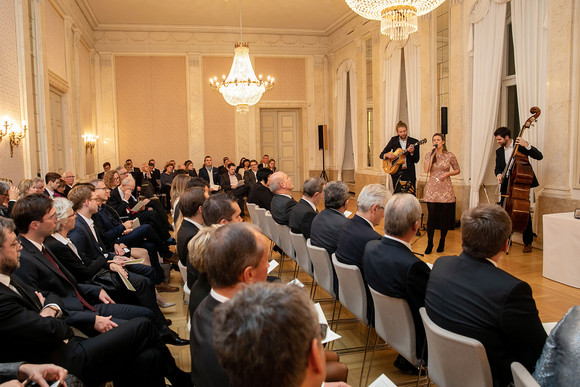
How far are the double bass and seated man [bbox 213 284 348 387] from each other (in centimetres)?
546

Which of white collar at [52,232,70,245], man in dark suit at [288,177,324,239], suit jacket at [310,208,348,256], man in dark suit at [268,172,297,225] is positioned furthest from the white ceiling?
white collar at [52,232,70,245]

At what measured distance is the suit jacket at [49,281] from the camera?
263 centimetres

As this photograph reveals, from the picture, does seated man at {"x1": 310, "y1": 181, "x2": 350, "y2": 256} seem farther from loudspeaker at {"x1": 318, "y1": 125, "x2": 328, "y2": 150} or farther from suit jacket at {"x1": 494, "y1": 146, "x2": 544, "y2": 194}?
loudspeaker at {"x1": 318, "y1": 125, "x2": 328, "y2": 150}

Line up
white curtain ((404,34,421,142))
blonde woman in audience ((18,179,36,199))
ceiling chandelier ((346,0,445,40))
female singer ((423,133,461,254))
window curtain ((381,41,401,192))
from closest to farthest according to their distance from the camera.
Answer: blonde woman in audience ((18,179,36,199))
ceiling chandelier ((346,0,445,40))
female singer ((423,133,461,254))
white curtain ((404,34,421,142))
window curtain ((381,41,401,192))

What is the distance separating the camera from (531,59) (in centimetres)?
656

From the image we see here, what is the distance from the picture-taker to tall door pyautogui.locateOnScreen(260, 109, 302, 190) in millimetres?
15164

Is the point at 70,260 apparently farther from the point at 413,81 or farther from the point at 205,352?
the point at 413,81

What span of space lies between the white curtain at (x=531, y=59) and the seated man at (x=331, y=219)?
398 cm

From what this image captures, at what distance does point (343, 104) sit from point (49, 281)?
12.0 m

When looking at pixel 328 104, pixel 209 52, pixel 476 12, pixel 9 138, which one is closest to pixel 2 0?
pixel 9 138

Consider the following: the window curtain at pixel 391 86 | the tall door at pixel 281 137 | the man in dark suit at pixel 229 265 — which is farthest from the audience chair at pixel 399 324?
the tall door at pixel 281 137

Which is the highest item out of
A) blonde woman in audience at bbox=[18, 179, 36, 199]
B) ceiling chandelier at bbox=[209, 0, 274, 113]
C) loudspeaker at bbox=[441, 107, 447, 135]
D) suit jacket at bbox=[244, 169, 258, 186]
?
ceiling chandelier at bbox=[209, 0, 274, 113]

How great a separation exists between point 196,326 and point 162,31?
13.7 meters

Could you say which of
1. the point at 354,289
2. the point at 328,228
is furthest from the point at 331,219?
the point at 354,289
